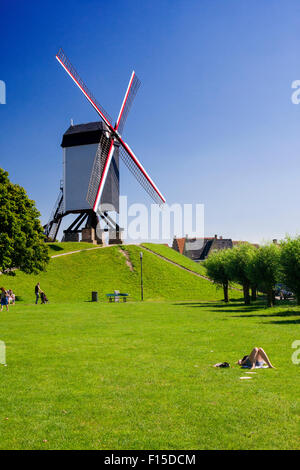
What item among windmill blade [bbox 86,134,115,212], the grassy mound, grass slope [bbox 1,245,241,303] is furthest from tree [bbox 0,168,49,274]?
the grassy mound

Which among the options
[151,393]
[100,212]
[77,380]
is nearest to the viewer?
[151,393]

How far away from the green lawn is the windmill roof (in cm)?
5656

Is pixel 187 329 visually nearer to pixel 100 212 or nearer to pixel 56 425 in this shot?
pixel 56 425

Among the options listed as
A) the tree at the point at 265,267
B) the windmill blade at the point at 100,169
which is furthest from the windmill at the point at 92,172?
the tree at the point at 265,267

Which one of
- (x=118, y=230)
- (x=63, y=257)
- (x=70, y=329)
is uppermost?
(x=118, y=230)

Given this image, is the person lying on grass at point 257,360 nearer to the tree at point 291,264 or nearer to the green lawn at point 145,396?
the green lawn at point 145,396

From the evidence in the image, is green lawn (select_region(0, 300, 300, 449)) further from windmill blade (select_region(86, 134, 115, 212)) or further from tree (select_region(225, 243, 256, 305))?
windmill blade (select_region(86, 134, 115, 212))

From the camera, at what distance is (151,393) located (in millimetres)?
8258

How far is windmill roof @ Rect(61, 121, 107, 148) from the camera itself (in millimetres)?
67438

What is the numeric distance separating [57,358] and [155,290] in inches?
1670

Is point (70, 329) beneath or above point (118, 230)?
beneath

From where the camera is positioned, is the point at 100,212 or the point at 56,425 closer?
the point at 56,425

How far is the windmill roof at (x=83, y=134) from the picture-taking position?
67.4 metres
